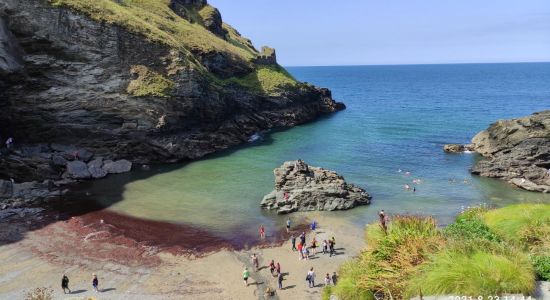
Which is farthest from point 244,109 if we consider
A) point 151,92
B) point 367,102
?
point 367,102

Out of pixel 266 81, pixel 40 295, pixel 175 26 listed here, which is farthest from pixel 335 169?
pixel 175 26

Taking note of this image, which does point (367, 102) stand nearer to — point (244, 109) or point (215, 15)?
point (215, 15)

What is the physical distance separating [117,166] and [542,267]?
56720 mm

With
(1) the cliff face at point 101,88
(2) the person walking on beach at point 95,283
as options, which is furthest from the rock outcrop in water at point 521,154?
(2) the person walking on beach at point 95,283

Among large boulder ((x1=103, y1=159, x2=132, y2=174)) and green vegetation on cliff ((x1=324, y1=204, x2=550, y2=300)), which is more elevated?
green vegetation on cliff ((x1=324, y1=204, x2=550, y2=300))

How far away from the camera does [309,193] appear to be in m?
46.2

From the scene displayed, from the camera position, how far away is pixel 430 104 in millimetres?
132125

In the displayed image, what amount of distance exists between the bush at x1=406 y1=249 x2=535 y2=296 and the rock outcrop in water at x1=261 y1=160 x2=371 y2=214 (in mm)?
34404

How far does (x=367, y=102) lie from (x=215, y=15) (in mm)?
60718

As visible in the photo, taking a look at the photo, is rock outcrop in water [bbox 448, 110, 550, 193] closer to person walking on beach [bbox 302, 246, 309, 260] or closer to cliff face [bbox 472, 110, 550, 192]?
cliff face [bbox 472, 110, 550, 192]

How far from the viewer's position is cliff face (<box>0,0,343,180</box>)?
58312 mm

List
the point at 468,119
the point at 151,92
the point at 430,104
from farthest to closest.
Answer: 1. the point at 430,104
2. the point at 468,119
3. the point at 151,92

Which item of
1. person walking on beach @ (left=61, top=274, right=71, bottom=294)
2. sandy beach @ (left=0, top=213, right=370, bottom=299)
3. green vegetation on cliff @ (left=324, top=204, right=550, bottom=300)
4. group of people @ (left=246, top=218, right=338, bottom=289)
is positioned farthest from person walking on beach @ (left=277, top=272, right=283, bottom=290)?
green vegetation on cliff @ (left=324, top=204, right=550, bottom=300)

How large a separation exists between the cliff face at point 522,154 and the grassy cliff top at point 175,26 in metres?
48.4
